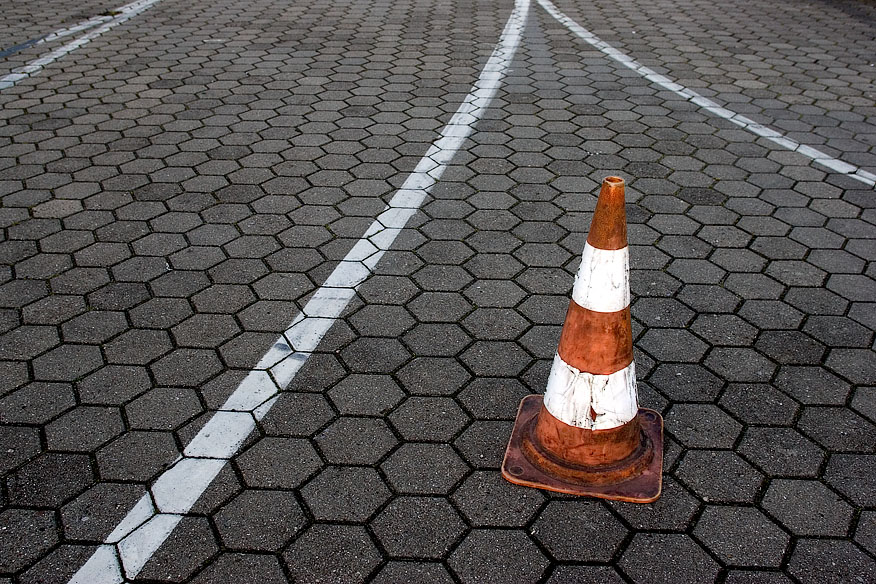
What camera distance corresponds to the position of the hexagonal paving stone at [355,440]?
309cm

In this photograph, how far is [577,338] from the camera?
292 cm

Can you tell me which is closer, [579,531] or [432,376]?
[579,531]

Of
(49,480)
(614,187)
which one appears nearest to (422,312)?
(614,187)

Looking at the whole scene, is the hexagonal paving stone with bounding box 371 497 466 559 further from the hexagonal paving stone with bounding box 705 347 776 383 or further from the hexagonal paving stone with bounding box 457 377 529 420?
the hexagonal paving stone with bounding box 705 347 776 383

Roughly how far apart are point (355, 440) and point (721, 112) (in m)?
5.22

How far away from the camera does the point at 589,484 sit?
2959mm

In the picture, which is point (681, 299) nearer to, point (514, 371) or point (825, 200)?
point (514, 371)

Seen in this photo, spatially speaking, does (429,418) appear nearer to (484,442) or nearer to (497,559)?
(484,442)

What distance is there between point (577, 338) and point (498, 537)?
80cm

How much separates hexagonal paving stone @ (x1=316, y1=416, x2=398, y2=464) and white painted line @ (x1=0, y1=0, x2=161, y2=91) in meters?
6.13

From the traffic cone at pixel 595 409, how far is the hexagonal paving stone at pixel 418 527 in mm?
320

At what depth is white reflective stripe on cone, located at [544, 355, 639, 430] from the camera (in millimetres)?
2930

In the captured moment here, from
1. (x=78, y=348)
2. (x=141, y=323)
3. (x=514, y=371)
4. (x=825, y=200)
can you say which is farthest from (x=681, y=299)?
(x=78, y=348)

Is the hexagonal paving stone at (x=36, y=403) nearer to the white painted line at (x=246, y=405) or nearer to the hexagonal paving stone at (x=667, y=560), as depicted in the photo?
the white painted line at (x=246, y=405)
